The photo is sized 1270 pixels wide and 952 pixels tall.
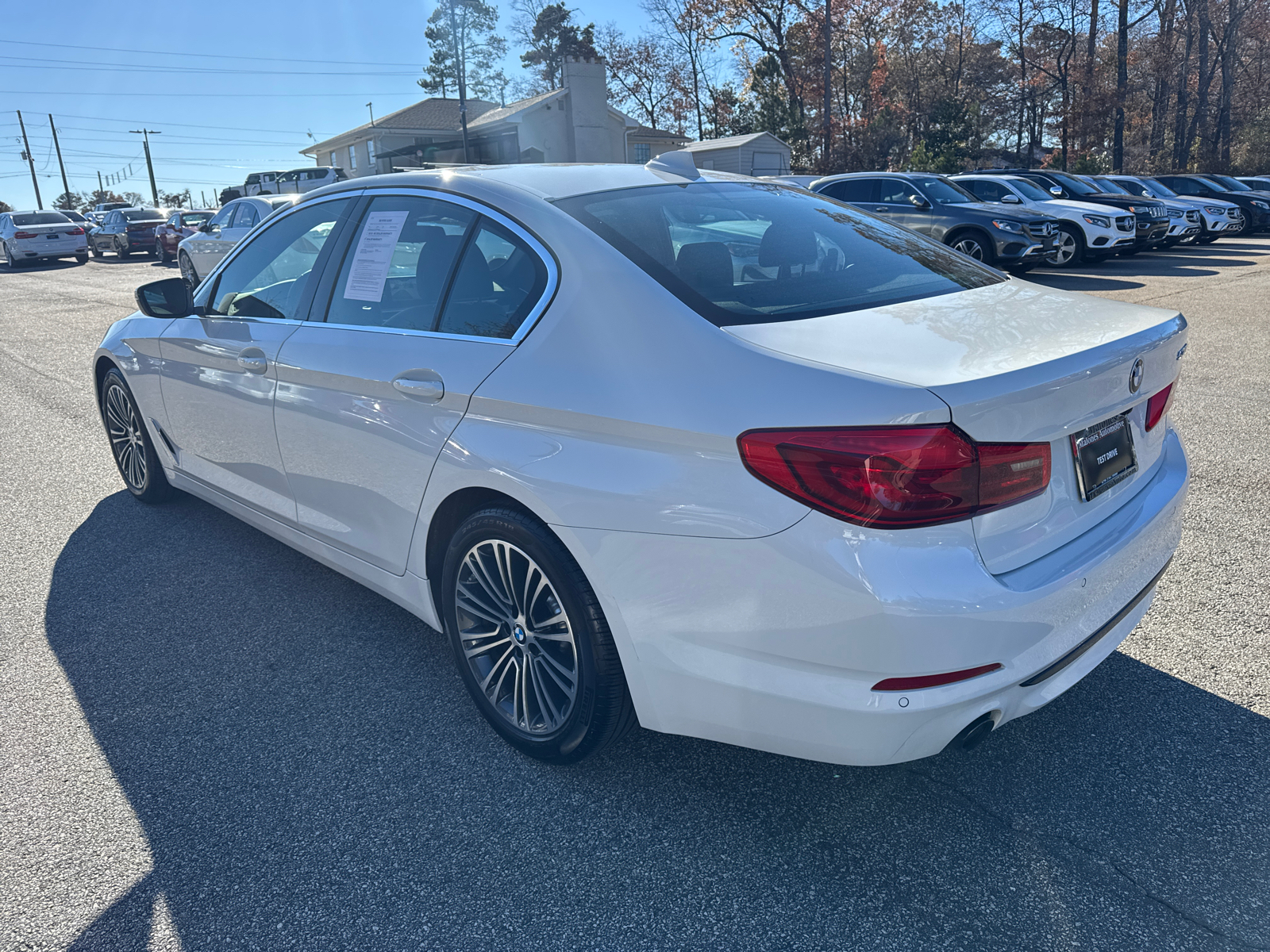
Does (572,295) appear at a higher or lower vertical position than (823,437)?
higher

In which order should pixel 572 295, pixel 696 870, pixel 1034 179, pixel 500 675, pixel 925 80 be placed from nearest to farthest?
pixel 696 870 → pixel 572 295 → pixel 500 675 → pixel 1034 179 → pixel 925 80

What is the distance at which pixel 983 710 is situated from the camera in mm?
2053

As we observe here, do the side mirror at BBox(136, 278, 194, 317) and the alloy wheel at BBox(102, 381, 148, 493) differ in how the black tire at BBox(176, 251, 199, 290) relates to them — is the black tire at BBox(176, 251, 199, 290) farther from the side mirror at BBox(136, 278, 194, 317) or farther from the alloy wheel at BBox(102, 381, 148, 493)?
the side mirror at BBox(136, 278, 194, 317)

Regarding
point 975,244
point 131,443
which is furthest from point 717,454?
point 975,244

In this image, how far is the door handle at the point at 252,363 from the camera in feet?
11.4

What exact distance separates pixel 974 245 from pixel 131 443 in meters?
12.8

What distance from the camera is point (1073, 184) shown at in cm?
1934

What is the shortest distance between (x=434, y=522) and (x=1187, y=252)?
22.0 meters

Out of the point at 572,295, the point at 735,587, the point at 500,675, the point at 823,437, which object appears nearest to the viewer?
the point at 823,437

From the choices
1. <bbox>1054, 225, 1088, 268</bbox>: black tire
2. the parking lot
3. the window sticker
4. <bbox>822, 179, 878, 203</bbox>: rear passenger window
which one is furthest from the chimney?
the parking lot

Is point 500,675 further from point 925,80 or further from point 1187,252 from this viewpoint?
point 925,80

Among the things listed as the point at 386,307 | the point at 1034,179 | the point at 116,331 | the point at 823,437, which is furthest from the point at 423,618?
the point at 1034,179

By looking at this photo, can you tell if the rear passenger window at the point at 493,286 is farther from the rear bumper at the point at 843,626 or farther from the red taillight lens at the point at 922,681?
the red taillight lens at the point at 922,681

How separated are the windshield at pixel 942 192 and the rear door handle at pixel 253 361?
13.2 m
